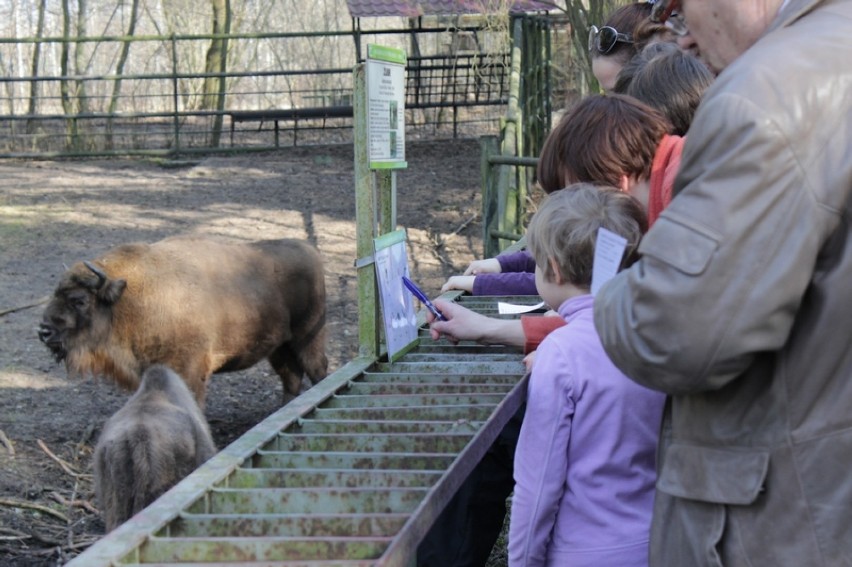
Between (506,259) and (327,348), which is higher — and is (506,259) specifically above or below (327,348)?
above

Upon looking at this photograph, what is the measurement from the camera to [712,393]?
6.06 ft

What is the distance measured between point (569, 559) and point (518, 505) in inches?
6.7

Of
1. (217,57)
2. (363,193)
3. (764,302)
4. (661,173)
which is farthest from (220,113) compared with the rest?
(764,302)

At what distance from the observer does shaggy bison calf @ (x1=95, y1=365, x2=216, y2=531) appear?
4719mm

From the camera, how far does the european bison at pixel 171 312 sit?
7207 millimetres

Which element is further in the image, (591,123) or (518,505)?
(591,123)

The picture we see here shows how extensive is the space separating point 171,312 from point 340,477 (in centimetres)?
489

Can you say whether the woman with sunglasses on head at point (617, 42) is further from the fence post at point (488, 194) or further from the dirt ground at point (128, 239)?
the fence post at point (488, 194)

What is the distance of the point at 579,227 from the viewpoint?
2.53m

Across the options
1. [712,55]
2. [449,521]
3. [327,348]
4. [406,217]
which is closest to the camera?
[712,55]

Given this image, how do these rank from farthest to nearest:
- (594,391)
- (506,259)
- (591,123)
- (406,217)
A: (406,217), (506,259), (591,123), (594,391)

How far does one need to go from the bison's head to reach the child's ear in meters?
5.08

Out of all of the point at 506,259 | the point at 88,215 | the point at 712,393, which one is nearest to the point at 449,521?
the point at 506,259

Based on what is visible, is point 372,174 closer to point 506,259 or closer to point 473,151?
point 506,259
